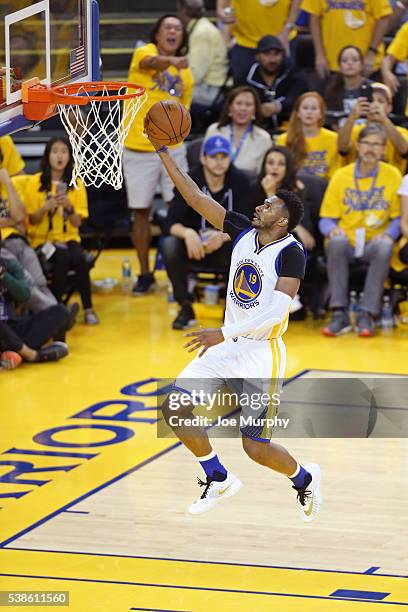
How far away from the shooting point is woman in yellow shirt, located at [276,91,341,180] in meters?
11.8

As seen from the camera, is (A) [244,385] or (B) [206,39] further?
(B) [206,39]

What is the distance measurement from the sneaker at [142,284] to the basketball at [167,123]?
20.7ft

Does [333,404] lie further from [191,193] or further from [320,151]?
[320,151]

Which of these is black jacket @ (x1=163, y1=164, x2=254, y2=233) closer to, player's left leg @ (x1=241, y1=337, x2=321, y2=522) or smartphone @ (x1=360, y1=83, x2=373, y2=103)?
smartphone @ (x1=360, y1=83, x2=373, y2=103)

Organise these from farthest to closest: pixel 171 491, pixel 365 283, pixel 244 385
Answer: pixel 365 283 < pixel 171 491 < pixel 244 385

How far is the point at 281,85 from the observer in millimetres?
13070

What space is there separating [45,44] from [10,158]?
487cm

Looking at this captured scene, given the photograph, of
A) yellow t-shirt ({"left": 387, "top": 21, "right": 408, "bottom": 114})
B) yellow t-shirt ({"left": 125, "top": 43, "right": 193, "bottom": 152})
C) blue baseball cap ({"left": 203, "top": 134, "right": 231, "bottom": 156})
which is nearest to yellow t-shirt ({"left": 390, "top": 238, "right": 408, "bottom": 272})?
blue baseball cap ({"left": 203, "top": 134, "right": 231, "bottom": 156})

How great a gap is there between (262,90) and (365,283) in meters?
2.83

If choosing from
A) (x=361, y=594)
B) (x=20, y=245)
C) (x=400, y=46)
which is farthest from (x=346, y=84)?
(x=361, y=594)

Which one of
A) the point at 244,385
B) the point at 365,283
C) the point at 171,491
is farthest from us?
the point at 365,283

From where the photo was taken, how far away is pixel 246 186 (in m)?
11.4

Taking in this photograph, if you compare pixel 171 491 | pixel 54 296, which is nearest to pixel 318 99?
pixel 54 296

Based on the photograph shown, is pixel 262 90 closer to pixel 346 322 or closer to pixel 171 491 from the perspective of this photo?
pixel 346 322
